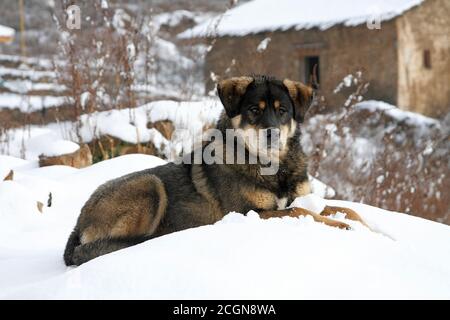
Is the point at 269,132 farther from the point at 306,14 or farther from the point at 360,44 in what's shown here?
the point at 306,14

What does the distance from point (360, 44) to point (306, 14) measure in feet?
8.28

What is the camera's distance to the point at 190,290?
3.03 metres

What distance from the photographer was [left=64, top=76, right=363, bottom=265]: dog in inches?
196

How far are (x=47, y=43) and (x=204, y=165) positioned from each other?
102ft

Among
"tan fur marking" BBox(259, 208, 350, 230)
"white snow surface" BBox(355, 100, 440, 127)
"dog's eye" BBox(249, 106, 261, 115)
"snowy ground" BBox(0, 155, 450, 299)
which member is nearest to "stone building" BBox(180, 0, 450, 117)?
"white snow surface" BBox(355, 100, 440, 127)

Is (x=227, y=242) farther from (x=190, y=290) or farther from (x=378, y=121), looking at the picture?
(x=378, y=121)

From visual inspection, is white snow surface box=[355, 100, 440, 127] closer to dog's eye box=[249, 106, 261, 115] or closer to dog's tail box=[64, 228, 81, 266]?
dog's eye box=[249, 106, 261, 115]

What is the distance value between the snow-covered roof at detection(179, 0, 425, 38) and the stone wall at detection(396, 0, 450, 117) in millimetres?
768

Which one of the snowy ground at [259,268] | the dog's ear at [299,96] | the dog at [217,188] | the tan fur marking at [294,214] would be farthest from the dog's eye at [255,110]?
the snowy ground at [259,268]

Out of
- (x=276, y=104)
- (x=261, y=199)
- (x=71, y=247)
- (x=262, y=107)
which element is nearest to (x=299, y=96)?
(x=276, y=104)

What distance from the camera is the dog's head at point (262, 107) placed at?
5102 millimetres

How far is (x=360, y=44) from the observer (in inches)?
846

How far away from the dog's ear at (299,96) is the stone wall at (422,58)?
16747 mm
